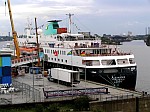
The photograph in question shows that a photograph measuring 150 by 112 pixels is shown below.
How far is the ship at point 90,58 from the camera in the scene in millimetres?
47656

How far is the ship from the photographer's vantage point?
156 feet

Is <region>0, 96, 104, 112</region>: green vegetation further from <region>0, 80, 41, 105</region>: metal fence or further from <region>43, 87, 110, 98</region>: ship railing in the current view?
<region>43, 87, 110, 98</region>: ship railing

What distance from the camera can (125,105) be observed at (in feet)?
102

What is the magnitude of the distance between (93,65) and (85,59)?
1.48 metres

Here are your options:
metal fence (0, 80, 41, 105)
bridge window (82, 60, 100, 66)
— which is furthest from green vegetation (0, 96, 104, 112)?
bridge window (82, 60, 100, 66)

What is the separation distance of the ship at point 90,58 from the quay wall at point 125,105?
1009 centimetres

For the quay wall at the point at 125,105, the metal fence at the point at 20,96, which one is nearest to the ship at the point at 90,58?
the metal fence at the point at 20,96

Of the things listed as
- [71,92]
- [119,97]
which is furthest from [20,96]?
[119,97]

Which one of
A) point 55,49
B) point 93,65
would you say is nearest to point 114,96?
point 93,65

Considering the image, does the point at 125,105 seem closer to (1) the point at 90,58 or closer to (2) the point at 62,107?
(2) the point at 62,107

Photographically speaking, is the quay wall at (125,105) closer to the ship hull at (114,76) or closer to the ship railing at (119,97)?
the ship railing at (119,97)

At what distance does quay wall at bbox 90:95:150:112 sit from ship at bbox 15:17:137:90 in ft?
33.1

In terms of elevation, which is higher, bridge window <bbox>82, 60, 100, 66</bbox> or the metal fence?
bridge window <bbox>82, 60, 100, 66</bbox>

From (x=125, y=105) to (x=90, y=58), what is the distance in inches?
728
